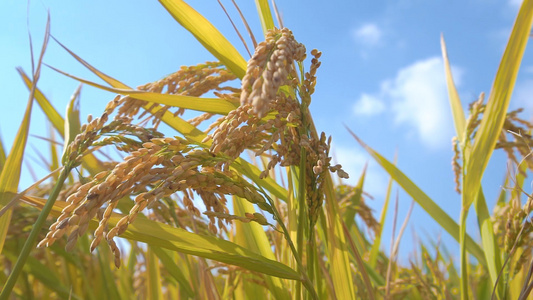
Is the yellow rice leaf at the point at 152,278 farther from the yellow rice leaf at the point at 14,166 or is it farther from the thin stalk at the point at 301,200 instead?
the thin stalk at the point at 301,200

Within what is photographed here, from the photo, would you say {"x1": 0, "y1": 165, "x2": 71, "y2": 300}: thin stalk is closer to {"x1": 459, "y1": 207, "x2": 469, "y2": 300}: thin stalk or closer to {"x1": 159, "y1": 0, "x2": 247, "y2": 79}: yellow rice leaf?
{"x1": 159, "y1": 0, "x2": 247, "y2": 79}: yellow rice leaf

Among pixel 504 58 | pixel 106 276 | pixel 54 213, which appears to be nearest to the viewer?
pixel 54 213

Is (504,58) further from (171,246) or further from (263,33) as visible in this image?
(171,246)

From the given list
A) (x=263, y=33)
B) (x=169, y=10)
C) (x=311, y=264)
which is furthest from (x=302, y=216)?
(x=169, y=10)

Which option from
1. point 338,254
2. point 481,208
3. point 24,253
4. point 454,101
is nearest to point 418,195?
point 481,208

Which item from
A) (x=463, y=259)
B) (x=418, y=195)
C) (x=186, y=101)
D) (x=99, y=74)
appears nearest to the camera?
(x=186, y=101)

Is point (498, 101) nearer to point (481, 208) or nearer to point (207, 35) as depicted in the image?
point (481, 208)

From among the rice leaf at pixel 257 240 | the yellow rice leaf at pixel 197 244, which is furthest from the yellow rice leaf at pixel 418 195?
the yellow rice leaf at pixel 197 244
